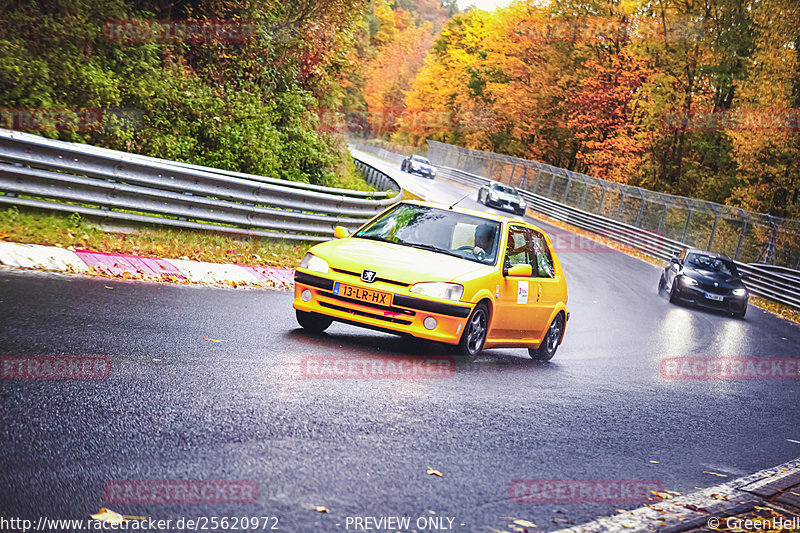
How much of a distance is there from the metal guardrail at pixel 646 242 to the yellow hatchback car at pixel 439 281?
18362 mm

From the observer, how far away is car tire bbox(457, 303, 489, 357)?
8.69 m

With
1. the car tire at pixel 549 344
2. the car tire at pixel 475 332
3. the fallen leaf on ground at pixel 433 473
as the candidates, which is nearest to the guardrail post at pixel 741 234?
the car tire at pixel 549 344

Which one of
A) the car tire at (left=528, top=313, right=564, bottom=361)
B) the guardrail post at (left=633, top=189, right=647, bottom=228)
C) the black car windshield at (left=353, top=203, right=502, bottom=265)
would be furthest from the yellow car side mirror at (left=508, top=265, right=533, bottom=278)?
the guardrail post at (left=633, top=189, right=647, bottom=228)

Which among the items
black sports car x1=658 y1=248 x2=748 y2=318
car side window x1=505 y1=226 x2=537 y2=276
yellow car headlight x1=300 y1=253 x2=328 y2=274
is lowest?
black sports car x1=658 y1=248 x2=748 y2=318

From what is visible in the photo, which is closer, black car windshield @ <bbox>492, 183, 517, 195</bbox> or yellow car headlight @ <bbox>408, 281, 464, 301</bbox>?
yellow car headlight @ <bbox>408, 281, 464, 301</bbox>

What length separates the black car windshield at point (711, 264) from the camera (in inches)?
901

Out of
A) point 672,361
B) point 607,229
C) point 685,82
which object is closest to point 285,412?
point 672,361

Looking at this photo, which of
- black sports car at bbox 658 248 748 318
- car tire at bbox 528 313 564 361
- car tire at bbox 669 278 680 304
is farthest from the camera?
car tire at bbox 669 278 680 304

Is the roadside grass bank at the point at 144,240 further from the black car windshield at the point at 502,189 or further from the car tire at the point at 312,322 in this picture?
the black car windshield at the point at 502,189

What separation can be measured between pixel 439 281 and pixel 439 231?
131 centimetres

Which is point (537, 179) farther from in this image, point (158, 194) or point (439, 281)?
point (439, 281)

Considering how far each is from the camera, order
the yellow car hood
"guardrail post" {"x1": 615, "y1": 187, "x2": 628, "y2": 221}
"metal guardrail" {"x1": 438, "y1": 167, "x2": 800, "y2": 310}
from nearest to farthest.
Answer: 1. the yellow car hood
2. "metal guardrail" {"x1": 438, "y1": 167, "x2": 800, "y2": 310}
3. "guardrail post" {"x1": 615, "y1": 187, "x2": 628, "y2": 221}

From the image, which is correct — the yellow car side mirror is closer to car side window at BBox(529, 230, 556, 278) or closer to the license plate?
car side window at BBox(529, 230, 556, 278)

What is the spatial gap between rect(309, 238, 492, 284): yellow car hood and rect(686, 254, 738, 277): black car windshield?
15.5 metres
